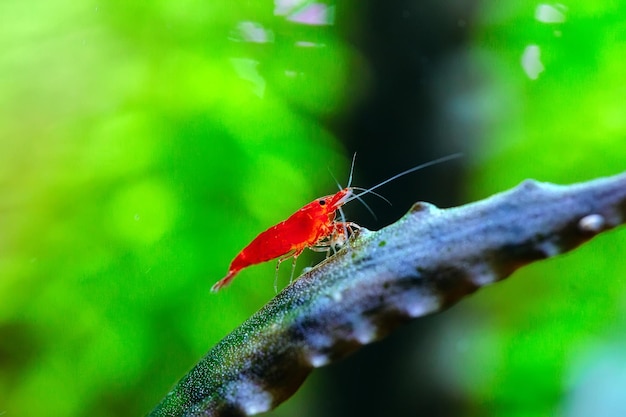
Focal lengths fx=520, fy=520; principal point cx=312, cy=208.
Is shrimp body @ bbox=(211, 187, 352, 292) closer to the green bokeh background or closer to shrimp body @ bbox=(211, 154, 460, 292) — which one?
shrimp body @ bbox=(211, 154, 460, 292)

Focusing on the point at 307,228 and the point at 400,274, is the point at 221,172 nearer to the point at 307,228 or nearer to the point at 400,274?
the point at 307,228

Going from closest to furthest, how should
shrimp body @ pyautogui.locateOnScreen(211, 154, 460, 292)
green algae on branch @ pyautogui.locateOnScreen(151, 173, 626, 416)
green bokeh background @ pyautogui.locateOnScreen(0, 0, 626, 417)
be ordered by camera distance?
green algae on branch @ pyautogui.locateOnScreen(151, 173, 626, 416), shrimp body @ pyautogui.locateOnScreen(211, 154, 460, 292), green bokeh background @ pyautogui.locateOnScreen(0, 0, 626, 417)

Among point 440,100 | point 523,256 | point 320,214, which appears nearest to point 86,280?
point 320,214

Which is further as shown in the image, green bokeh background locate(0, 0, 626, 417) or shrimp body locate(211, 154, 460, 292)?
green bokeh background locate(0, 0, 626, 417)

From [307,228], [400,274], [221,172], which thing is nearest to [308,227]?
[307,228]

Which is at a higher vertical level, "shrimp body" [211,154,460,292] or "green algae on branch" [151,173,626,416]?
"green algae on branch" [151,173,626,416]

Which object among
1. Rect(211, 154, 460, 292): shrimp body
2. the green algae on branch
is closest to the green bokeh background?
Rect(211, 154, 460, 292): shrimp body
